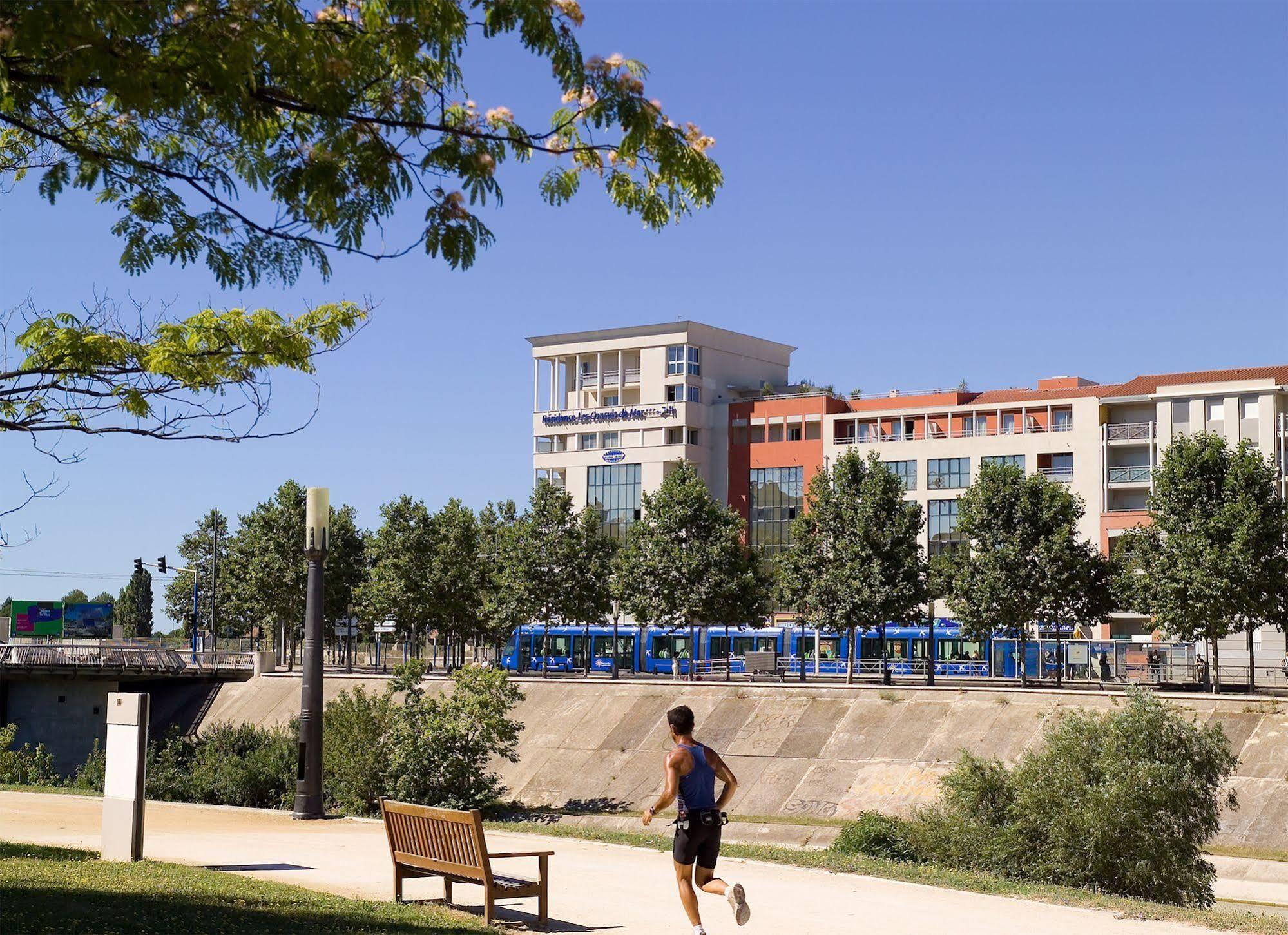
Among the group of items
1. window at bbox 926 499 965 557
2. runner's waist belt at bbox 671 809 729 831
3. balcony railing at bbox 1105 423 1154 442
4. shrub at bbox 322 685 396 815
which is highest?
balcony railing at bbox 1105 423 1154 442

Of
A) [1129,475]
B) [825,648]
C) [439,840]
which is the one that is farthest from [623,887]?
[1129,475]

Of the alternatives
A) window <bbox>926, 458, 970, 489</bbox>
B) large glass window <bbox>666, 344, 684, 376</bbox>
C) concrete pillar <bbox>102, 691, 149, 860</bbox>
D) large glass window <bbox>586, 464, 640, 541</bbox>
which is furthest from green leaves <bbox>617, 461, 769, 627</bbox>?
concrete pillar <bbox>102, 691, 149, 860</bbox>

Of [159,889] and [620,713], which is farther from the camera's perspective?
[620,713]

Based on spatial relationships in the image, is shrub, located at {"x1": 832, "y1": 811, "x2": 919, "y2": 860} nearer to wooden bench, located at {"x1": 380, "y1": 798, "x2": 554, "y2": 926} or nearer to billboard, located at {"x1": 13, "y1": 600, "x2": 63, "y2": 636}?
wooden bench, located at {"x1": 380, "y1": 798, "x2": 554, "y2": 926}

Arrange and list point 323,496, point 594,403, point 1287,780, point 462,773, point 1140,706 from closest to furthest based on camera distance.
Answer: point 1140,706
point 323,496
point 462,773
point 1287,780
point 594,403

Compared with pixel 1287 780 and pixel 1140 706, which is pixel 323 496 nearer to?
pixel 1140 706

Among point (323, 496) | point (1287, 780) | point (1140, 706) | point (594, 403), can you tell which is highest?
point (594, 403)

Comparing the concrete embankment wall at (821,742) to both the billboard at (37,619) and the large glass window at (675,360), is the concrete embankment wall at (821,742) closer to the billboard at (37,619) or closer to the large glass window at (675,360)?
the large glass window at (675,360)

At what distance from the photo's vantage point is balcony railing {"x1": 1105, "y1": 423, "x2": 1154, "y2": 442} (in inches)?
3078

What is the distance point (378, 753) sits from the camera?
2955cm

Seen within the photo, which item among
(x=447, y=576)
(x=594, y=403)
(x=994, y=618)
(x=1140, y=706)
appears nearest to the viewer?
(x=1140, y=706)

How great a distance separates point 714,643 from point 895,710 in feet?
92.1

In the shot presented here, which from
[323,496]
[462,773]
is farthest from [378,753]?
[323,496]

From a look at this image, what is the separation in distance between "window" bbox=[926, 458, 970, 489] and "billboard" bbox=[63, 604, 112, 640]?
62.4 meters
